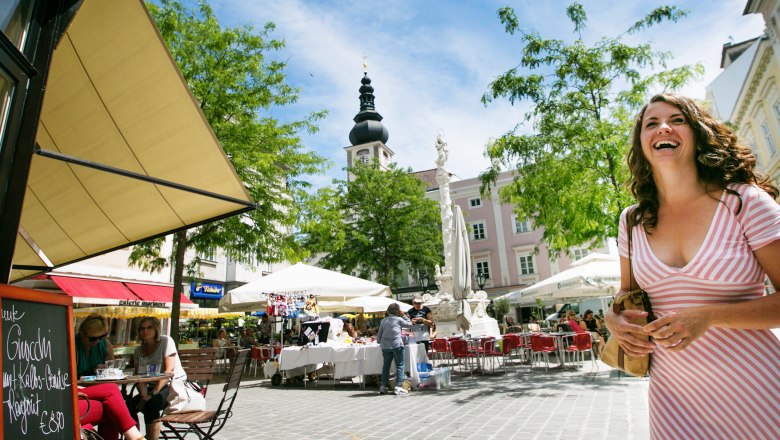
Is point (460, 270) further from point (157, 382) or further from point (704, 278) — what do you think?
point (704, 278)

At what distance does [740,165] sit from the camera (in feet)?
4.20

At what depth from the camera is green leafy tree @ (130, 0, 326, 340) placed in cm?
1179

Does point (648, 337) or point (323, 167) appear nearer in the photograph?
point (648, 337)

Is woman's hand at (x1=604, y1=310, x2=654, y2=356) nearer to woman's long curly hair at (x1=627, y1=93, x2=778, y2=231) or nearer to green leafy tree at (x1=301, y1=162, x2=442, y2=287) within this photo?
woman's long curly hair at (x1=627, y1=93, x2=778, y2=231)

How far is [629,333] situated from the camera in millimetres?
1210

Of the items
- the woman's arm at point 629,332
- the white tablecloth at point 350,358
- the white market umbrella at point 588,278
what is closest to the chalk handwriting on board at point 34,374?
A: the woman's arm at point 629,332

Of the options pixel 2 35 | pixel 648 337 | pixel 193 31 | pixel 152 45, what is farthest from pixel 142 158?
pixel 193 31

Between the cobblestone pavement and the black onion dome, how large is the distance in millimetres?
58416

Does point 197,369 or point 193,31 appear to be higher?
point 193,31

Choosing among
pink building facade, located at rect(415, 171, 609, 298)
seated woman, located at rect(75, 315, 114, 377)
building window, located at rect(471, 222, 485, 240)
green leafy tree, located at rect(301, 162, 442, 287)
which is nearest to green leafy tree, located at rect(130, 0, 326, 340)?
seated woman, located at rect(75, 315, 114, 377)

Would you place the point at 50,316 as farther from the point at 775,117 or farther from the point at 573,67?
the point at 775,117

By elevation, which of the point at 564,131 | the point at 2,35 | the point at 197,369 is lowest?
the point at 197,369

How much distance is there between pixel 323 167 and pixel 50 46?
41.6 ft

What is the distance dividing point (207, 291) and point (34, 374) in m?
27.6
